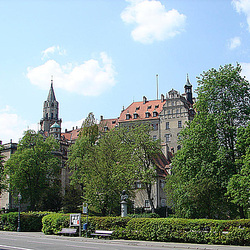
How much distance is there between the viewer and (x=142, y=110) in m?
92.1

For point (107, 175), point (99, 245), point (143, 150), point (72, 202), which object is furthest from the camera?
point (143, 150)

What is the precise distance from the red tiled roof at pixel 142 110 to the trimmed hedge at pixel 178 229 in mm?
60731

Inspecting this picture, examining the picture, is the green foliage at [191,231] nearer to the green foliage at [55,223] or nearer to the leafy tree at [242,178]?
the leafy tree at [242,178]

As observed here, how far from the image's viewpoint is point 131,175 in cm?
4572

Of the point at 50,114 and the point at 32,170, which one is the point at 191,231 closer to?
the point at 32,170

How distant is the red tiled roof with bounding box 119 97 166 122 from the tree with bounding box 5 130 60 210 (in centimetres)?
3573

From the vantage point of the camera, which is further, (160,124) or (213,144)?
(160,124)

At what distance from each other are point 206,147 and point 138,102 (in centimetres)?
6461

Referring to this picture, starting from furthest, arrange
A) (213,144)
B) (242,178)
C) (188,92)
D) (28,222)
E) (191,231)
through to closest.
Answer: (188,92), (28,222), (213,144), (242,178), (191,231)

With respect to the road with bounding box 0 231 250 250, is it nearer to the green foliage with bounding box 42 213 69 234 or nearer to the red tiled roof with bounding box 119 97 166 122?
the green foliage with bounding box 42 213 69 234

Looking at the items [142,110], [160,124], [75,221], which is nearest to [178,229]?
[75,221]

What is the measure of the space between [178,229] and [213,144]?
11144 millimetres

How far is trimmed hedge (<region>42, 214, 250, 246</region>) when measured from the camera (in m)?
22.0

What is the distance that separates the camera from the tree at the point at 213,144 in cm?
3209
